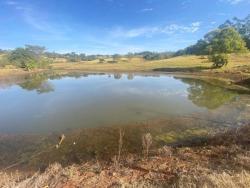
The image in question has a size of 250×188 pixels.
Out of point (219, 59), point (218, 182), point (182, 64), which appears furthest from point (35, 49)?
point (218, 182)

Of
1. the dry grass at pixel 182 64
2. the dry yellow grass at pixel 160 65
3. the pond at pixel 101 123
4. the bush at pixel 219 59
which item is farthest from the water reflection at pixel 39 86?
the bush at pixel 219 59

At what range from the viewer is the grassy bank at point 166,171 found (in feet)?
16.4

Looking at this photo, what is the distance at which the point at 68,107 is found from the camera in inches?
694

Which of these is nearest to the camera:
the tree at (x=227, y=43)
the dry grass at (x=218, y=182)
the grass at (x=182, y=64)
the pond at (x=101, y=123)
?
the dry grass at (x=218, y=182)

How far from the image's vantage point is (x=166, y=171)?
632 cm

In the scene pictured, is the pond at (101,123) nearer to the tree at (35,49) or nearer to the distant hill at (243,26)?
the distant hill at (243,26)

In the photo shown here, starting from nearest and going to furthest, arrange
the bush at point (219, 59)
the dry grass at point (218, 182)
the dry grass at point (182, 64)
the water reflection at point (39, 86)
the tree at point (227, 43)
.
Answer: the dry grass at point (218, 182) → the water reflection at point (39, 86) → the tree at point (227, 43) → the bush at point (219, 59) → the dry grass at point (182, 64)

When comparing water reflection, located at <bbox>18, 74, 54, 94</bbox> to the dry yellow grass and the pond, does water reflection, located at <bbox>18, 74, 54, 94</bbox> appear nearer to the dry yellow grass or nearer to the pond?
the pond

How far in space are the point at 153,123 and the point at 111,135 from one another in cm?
275

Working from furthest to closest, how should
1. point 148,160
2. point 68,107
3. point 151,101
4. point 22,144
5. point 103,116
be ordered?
point 151,101 < point 68,107 < point 103,116 < point 22,144 < point 148,160

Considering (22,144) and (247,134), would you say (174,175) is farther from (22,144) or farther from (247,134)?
(22,144)

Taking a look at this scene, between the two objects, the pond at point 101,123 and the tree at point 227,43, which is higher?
the tree at point 227,43

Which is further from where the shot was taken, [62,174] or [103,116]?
[103,116]

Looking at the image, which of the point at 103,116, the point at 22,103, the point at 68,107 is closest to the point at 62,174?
the point at 103,116
